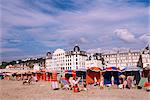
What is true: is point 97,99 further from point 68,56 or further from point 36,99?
point 68,56

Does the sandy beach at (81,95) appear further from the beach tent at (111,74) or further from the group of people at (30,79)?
the group of people at (30,79)

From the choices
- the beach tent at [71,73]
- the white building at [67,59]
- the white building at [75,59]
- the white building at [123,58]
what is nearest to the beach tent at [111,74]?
the beach tent at [71,73]

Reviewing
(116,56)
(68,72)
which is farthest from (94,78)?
(116,56)

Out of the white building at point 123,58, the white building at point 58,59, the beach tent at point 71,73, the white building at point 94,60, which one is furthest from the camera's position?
the white building at point 58,59

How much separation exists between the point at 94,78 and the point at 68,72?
3.72 m

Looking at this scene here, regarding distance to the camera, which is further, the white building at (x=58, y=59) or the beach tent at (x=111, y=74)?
the white building at (x=58, y=59)

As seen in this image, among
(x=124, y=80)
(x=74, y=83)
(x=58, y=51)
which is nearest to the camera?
(x=74, y=83)

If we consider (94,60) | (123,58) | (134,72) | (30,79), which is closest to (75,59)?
(94,60)

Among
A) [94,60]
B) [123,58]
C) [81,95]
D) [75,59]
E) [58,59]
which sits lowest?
[81,95]

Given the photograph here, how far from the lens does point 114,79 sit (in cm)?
2211

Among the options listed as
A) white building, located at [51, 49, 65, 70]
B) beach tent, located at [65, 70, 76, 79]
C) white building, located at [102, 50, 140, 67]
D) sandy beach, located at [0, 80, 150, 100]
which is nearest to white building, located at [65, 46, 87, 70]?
white building, located at [51, 49, 65, 70]

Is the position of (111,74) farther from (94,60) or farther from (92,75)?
(94,60)

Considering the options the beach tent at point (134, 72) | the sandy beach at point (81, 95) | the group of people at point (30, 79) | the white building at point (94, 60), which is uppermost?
the white building at point (94, 60)

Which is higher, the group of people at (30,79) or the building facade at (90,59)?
the building facade at (90,59)
